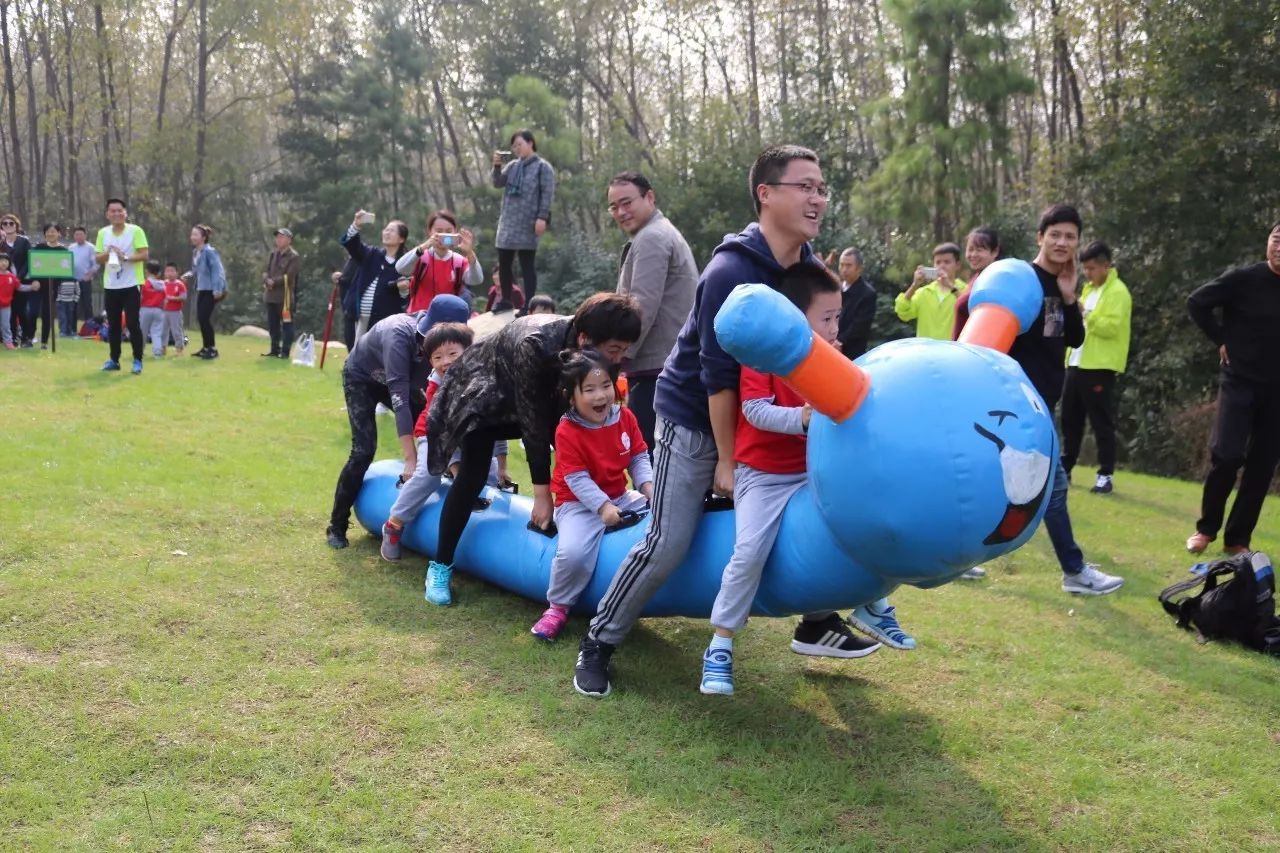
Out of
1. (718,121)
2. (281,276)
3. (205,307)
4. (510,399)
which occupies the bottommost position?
(510,399)

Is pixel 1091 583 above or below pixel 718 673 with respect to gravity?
below

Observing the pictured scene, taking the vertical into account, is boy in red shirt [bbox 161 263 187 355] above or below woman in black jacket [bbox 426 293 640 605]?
above

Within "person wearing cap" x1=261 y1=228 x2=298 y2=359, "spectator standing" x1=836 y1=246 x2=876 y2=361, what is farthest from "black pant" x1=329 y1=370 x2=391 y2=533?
"person wearing cap" x1=261 y1=228 x2=298 y2=359

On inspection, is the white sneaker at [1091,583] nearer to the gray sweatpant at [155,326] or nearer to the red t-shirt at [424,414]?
the red t-shirt at [424,414]

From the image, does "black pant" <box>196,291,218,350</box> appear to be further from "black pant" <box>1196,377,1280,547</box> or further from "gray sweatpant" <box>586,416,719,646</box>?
"black pant" <box>1196,377,1280,547</box>

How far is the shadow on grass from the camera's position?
3.35 m

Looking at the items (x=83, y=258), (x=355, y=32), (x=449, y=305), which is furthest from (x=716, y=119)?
(x=449, y=305)

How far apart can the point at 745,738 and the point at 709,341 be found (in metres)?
1.46

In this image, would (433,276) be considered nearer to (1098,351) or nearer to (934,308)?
(934,308)

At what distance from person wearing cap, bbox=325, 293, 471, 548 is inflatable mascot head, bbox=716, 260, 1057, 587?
3.38 meters

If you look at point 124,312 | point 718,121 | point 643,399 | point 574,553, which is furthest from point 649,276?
point 718,121

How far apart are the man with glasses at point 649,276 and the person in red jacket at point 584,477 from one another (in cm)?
70

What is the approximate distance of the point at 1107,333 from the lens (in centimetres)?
910

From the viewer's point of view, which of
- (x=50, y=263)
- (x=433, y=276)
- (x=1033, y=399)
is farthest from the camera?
(x=50, y=263)
